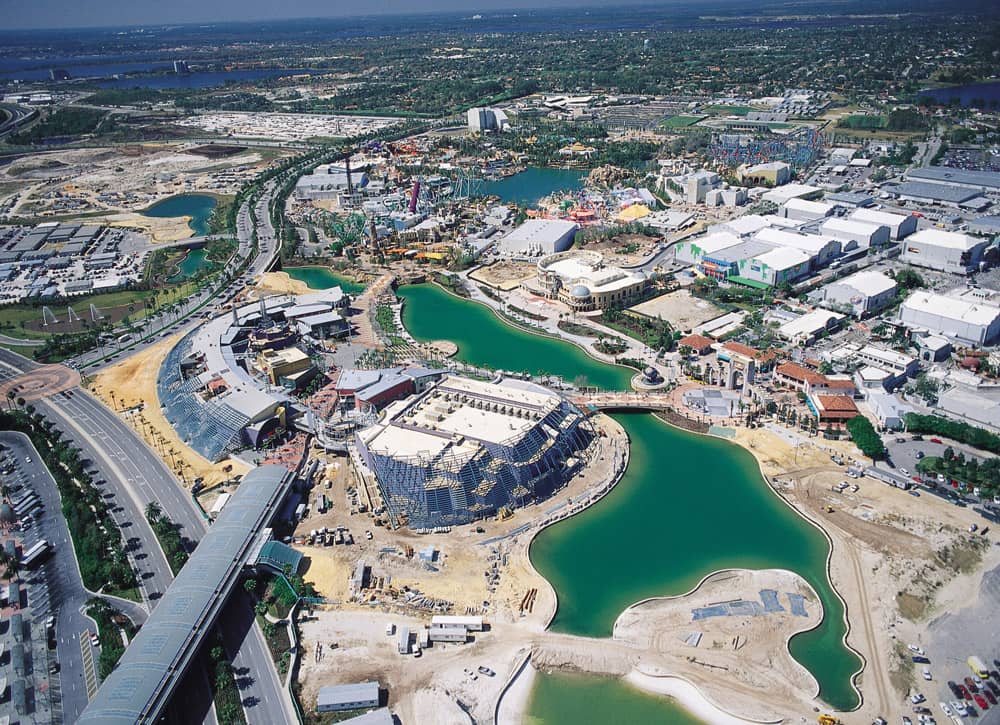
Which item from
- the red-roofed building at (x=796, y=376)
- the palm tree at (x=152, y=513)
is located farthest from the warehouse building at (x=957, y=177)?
the palm tree at (x=152, y=513)

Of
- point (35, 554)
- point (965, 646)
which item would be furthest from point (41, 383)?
point (965, 646)

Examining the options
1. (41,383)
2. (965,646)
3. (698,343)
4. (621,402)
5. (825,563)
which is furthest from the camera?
(698,343)

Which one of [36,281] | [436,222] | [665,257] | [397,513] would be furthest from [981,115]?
[36,281]

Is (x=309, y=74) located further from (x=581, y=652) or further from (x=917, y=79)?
(x=581, y=652)

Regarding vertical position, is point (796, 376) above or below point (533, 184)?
above

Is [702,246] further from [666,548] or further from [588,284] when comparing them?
[666,548]

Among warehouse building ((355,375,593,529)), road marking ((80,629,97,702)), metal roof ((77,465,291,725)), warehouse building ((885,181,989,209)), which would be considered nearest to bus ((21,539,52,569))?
road marking ((80,629,97,702))

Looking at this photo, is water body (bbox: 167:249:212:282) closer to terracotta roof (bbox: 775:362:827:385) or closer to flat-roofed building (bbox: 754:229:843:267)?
flat-roofed building (bbox: 754:229:843:267)
